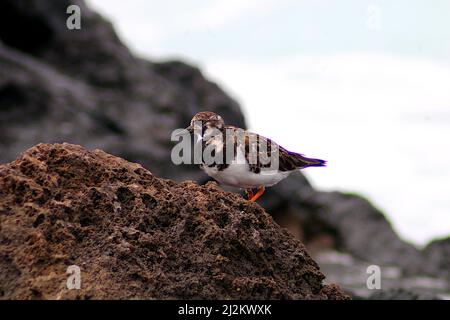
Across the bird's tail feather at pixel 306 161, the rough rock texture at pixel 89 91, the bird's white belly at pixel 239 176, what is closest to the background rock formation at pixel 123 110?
the rough rock texture at pixel 89 91

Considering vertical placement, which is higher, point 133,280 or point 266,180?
point 266,180

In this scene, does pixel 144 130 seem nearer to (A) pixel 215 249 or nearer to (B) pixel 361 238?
(B) pixel 361 238

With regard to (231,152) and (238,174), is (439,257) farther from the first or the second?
(231,152)

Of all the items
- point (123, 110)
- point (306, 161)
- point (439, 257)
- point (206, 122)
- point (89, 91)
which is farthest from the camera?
point (439, 257)

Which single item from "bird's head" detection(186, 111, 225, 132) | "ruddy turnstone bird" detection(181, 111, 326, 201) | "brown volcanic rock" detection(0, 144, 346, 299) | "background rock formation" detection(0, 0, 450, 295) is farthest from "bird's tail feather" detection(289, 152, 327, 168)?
"background rock formation" detection(0, 0, 450, 295)

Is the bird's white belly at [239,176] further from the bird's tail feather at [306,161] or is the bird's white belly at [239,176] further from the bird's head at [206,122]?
the bird's tail feather at [306,161]

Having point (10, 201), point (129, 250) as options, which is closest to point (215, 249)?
point (129, 250)

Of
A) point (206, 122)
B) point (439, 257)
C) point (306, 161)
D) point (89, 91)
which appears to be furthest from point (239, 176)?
point (439, 257)
